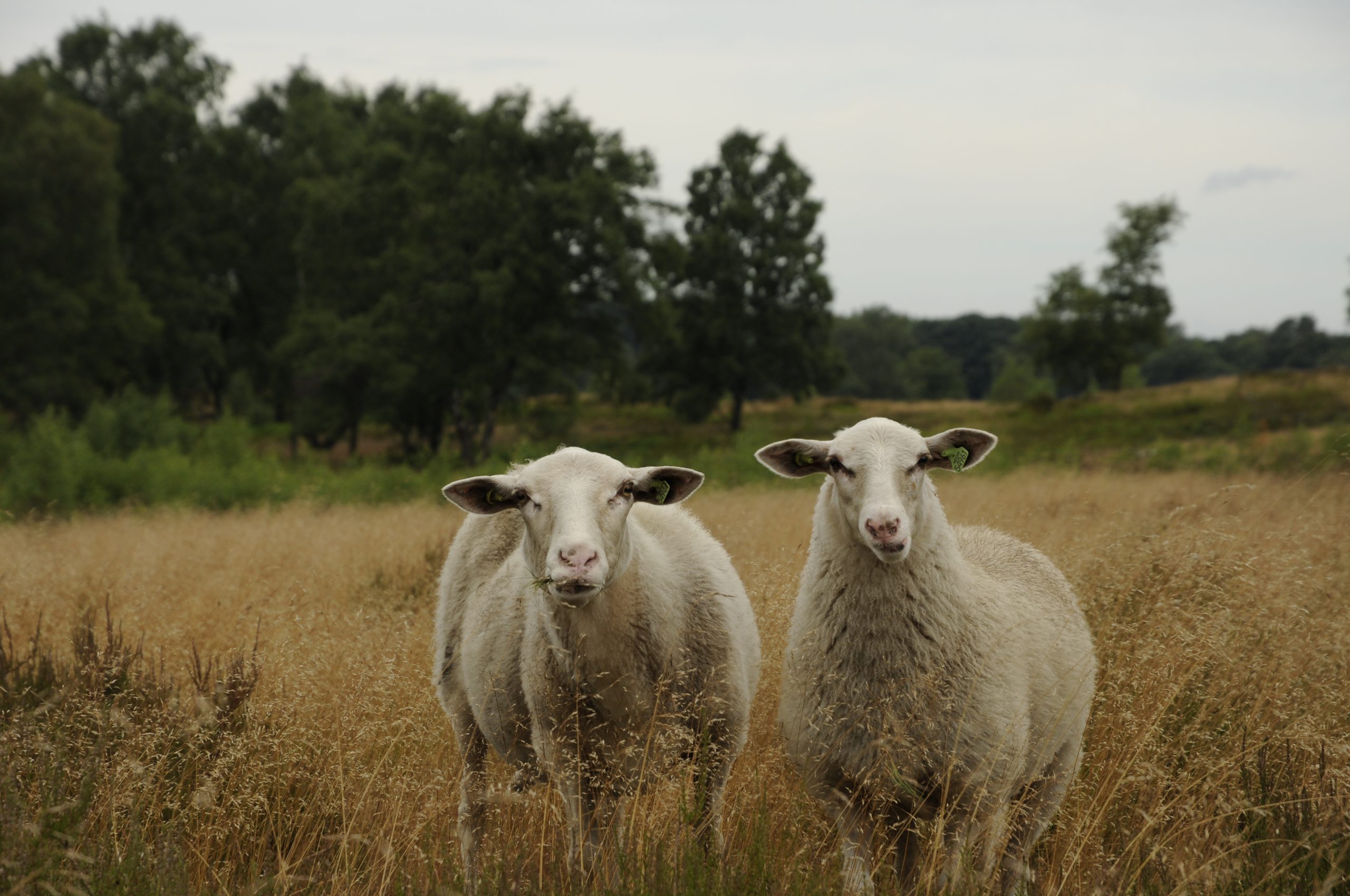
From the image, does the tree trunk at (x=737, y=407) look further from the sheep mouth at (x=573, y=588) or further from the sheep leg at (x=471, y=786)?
the sheep mouth at (x=573, y=588)

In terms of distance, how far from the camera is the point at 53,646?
6.29 metres

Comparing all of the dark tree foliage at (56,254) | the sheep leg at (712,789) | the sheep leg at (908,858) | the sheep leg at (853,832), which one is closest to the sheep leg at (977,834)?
the sheep leg at (908,858)

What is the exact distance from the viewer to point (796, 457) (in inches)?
169

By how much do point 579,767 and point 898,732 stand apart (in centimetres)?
131

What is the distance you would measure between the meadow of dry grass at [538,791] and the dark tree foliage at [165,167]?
135 feet

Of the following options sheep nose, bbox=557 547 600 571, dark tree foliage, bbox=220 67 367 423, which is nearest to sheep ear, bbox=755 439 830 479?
sheep nose, bbox=557 547 600 571

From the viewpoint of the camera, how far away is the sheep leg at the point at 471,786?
4.21 meters

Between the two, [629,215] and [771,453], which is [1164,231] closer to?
[629,215]

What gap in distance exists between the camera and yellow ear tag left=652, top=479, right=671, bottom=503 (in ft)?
13.4

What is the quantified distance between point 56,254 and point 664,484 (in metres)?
43.0

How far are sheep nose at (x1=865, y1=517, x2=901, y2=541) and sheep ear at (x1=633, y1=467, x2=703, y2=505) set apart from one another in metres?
0.78

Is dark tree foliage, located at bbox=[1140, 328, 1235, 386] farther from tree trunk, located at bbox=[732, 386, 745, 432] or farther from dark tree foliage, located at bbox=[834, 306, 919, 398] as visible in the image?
tree trunk, located at bbox=[732, 386, 745, 432]

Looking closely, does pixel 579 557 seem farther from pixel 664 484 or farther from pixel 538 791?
pixel 538 791

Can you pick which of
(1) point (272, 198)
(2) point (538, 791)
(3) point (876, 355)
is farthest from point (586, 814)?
(3) point (876, 355)
